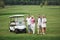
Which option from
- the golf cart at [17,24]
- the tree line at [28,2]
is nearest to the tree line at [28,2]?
the tree line at [28,2]

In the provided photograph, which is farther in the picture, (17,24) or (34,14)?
(34,14)

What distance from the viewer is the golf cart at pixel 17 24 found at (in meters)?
14.9

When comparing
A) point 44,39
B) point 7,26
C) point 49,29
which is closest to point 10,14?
point 7,26

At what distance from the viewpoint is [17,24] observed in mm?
14969

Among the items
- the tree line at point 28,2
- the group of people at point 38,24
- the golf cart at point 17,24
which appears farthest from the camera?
the tree line at point 28,2

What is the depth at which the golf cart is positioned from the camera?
14859 millimetres

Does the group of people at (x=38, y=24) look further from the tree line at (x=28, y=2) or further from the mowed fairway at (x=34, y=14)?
the tree line at (x=28, y=2)

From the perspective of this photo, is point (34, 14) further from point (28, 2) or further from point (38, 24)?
point (38, 24)

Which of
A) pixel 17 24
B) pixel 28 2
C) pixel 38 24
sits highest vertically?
pixel 28 2

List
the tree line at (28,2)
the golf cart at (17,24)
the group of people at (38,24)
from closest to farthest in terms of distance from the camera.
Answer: the group of people at (38,24) → the golf cart at (17,24) → the tree line at (28,2)

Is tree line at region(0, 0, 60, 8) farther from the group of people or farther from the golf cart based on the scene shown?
the group of people

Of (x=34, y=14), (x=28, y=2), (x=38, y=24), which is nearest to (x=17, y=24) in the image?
(x=38, y=24)

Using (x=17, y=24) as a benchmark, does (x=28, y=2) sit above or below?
above

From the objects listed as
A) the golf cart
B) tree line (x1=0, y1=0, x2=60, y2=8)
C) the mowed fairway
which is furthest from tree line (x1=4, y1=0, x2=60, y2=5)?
the golf cart
